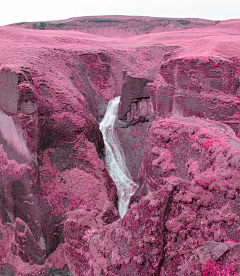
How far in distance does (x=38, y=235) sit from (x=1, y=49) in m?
8.19

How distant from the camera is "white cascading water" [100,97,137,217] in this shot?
9452 mm

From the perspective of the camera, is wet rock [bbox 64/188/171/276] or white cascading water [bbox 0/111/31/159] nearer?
wet rock [bbox 64/188/171/276]

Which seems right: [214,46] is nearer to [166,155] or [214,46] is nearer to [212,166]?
[166,155]

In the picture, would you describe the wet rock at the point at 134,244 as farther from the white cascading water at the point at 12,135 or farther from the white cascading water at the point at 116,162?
the white cascading water at the point at 116,162

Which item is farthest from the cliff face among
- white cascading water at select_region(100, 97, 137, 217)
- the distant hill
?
the distant hill

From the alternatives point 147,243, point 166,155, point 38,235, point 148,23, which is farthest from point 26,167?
point 148,23

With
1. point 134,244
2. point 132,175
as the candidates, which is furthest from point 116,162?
point 134,244

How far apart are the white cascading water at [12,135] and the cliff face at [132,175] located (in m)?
0.03

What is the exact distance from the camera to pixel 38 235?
22.2ft

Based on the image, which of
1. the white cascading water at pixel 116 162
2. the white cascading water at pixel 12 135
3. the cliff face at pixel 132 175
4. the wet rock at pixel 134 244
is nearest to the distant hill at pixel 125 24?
the white cascading water at pixel 116 162

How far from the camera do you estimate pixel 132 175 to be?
11344 mm

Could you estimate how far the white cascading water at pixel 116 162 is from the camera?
372 inches

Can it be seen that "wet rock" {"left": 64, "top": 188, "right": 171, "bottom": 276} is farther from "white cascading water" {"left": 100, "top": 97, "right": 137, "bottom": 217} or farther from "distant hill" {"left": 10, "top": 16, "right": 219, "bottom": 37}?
"distant hill" {"left": 10, "top": 16, "right": 219, "bottom": 37}

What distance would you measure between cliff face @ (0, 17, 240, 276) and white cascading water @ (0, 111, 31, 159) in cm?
3
